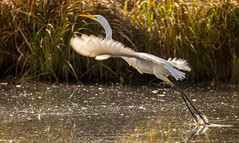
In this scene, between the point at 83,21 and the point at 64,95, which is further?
the point at 83,21

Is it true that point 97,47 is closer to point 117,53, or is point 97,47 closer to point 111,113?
point 117,53

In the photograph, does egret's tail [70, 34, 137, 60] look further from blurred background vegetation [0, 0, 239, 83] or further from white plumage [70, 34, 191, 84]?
blurred background vegetation [0, 0, 239, 83]

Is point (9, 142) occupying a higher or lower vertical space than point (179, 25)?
lower

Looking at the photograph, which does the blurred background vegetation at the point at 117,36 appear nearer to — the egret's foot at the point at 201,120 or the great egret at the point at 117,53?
the great egret at the point at 117,53

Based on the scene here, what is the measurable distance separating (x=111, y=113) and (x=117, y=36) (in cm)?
278

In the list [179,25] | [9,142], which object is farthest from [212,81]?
[9,142]

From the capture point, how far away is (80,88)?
7.79 meters

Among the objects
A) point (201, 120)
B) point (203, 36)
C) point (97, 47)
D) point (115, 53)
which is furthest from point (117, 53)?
point (203, 36)

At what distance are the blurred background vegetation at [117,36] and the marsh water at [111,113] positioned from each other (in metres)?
0.46

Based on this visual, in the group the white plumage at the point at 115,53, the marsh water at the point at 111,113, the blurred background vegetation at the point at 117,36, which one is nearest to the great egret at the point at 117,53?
the white plumage at the point at 115,53

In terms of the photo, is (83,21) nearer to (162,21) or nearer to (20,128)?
(162,21)

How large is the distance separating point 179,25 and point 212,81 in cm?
102

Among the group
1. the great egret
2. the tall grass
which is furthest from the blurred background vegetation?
the great egret

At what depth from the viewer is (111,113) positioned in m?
5.92
